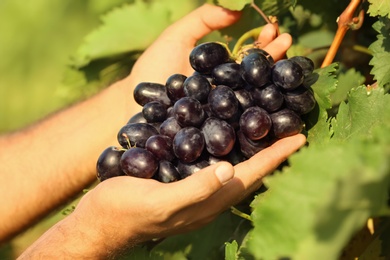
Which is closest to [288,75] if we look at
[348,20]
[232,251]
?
[348,20]

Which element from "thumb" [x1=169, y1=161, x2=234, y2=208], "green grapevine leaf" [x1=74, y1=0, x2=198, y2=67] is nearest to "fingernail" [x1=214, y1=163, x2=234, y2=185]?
"thumb" [x1=169, y1=161, x2=234, y2=208]

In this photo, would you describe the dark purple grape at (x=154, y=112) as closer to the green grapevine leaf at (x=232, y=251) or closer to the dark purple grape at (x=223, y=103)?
the dark purple grape at (x=223, y=103)

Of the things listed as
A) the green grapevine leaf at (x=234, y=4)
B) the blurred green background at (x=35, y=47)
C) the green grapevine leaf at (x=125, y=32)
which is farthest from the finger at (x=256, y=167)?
the blurred green background at (x=35, y=47)

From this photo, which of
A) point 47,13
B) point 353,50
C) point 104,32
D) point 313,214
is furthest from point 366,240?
point 47,13

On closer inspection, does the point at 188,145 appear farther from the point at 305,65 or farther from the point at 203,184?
the point at 305,65

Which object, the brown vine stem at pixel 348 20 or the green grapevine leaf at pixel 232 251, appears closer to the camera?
the green grapevine leaf at pixel 232 251

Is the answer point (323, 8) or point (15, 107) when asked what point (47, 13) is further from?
point (323, 8)
